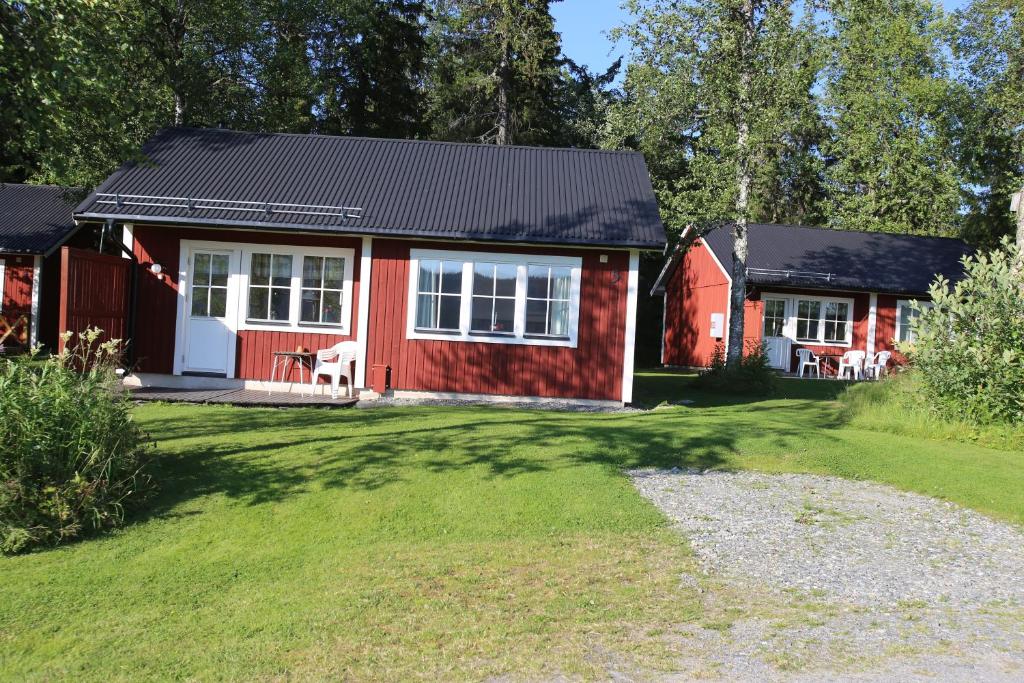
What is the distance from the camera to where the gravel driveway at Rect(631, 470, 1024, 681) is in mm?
4352

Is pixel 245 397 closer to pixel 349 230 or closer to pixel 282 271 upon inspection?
pixel 282 271

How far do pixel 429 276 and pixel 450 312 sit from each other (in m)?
0.70

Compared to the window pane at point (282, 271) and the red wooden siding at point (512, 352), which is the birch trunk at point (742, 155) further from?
the window pane at point (282, 271)

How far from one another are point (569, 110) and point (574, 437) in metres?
32.8

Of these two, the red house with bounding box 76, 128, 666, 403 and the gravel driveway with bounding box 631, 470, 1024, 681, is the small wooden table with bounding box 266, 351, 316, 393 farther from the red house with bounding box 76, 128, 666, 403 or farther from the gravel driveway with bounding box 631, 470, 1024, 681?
the gravel driveway with bounding box 631, 470, 1024, 681

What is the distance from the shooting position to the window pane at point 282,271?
1429cm

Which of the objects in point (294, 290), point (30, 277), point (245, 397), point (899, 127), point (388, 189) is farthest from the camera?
point (899, 127)

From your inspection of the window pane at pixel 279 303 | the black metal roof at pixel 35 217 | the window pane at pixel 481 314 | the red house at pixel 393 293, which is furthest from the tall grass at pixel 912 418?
the black metal roof at pixel 35 217

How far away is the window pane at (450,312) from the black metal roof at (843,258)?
11995mm

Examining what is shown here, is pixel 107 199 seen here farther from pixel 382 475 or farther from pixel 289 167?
pixel 382 475

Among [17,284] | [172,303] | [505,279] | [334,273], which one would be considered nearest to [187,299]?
[172,303]

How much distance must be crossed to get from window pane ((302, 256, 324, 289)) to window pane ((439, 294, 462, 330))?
2158mm

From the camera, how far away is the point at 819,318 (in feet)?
82.2

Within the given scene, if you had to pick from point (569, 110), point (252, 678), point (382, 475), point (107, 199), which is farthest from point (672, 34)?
point (569, 110)
